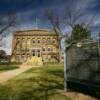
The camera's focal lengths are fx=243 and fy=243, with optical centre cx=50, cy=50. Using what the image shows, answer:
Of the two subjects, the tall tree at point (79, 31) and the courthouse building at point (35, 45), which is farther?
the courthouse building at point (35, 45)

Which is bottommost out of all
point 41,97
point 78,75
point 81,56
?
→ point 41,97

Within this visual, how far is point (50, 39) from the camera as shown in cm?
7631

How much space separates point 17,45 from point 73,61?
6717 centimetres

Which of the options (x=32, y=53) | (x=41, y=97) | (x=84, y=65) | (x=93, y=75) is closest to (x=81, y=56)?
(x=84, y=65)

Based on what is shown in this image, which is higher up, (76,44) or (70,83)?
(76,44)

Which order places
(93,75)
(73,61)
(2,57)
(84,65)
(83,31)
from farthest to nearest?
1. (2,57)
2. (83,31)
3. (73,61)
4. (84,65)
5. (93,75)

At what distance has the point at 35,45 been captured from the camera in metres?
76.4

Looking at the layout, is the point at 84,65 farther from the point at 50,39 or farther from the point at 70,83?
Answer: the point at 50,39

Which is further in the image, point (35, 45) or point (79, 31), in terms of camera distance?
point (35, 45)

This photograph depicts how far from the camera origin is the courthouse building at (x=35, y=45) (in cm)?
7500

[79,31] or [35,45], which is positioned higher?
[79,31]

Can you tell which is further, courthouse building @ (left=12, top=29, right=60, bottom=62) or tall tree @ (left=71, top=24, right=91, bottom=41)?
courthouse building @ (left=12, top=29, right=60, bottom=62)

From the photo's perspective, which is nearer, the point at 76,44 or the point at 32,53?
the point at 76,44

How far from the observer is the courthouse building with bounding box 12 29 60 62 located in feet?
246
